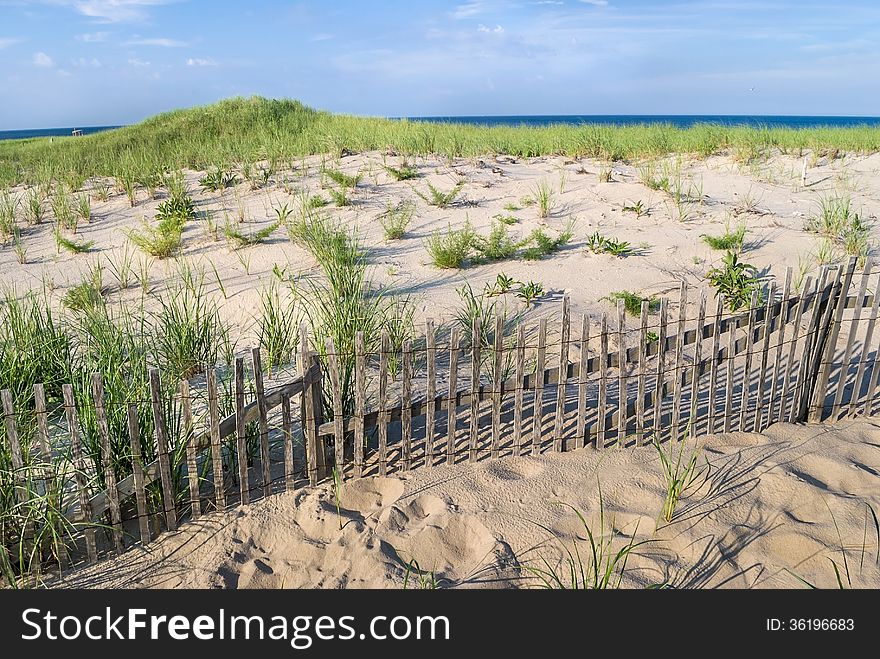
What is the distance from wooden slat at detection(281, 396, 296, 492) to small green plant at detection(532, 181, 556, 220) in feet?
19.2

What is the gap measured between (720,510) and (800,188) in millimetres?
8764

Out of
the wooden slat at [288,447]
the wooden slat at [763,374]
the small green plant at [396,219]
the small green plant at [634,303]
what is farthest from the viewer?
the small green plant at [396,219]

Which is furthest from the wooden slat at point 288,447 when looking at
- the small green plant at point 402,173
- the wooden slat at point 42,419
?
the small green plant at point 402,173

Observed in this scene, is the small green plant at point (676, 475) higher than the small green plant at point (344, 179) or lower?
lower

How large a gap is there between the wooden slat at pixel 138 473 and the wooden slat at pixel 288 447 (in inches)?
25.6

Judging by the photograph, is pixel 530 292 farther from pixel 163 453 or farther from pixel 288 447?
pixel 163 453

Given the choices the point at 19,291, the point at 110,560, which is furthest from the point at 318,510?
the point at 19,291

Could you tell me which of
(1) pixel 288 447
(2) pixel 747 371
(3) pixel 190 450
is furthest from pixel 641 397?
(3) pixel 190 450

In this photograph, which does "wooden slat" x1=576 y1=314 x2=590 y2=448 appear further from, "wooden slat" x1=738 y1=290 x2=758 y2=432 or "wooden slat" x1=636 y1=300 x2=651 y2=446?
"wooden slat" x1=738 y1=290 x2=758 y2=432

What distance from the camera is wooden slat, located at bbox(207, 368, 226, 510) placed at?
2.99 metres

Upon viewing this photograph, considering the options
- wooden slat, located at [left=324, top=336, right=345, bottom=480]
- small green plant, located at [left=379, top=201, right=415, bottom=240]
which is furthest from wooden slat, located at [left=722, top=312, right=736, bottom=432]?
small green plant, located at [left=379, top=201, right=415, bottom=240]

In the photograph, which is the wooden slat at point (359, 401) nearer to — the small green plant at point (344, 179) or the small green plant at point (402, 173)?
the small green plant at point (344, 179)

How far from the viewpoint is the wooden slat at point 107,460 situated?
2.74 m

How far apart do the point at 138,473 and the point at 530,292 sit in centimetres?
378
